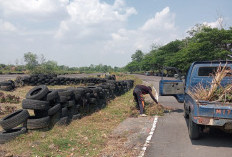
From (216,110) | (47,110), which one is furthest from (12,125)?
(216,110)

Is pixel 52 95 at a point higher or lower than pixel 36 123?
higher

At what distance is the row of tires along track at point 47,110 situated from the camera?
5.93m

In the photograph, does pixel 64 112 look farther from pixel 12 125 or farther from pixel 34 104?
pixel 12 125

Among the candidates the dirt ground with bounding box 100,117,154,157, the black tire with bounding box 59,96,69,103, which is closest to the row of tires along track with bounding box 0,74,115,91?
the black tire with bounding box 59,96,69,103

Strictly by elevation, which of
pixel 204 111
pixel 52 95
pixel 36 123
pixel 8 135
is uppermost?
pixel 52 95

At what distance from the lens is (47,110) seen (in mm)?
6633

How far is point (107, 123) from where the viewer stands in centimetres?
Answer: 800

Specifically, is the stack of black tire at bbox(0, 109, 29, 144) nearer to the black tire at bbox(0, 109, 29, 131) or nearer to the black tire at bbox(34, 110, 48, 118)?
the black tire at bbox(0, 109, 29, 131)

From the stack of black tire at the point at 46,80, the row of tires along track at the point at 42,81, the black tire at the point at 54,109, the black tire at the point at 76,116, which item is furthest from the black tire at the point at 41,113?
the stack of black tire at the point at 46,80

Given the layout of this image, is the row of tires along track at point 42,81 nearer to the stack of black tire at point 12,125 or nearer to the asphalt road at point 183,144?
the stack of black tire at point 12,125

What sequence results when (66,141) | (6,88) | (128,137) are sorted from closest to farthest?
(66,141), (128,137), (6,88)

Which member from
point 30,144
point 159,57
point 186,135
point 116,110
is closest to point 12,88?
point 116,110

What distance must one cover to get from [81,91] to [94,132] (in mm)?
2343

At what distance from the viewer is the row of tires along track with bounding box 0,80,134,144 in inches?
234
